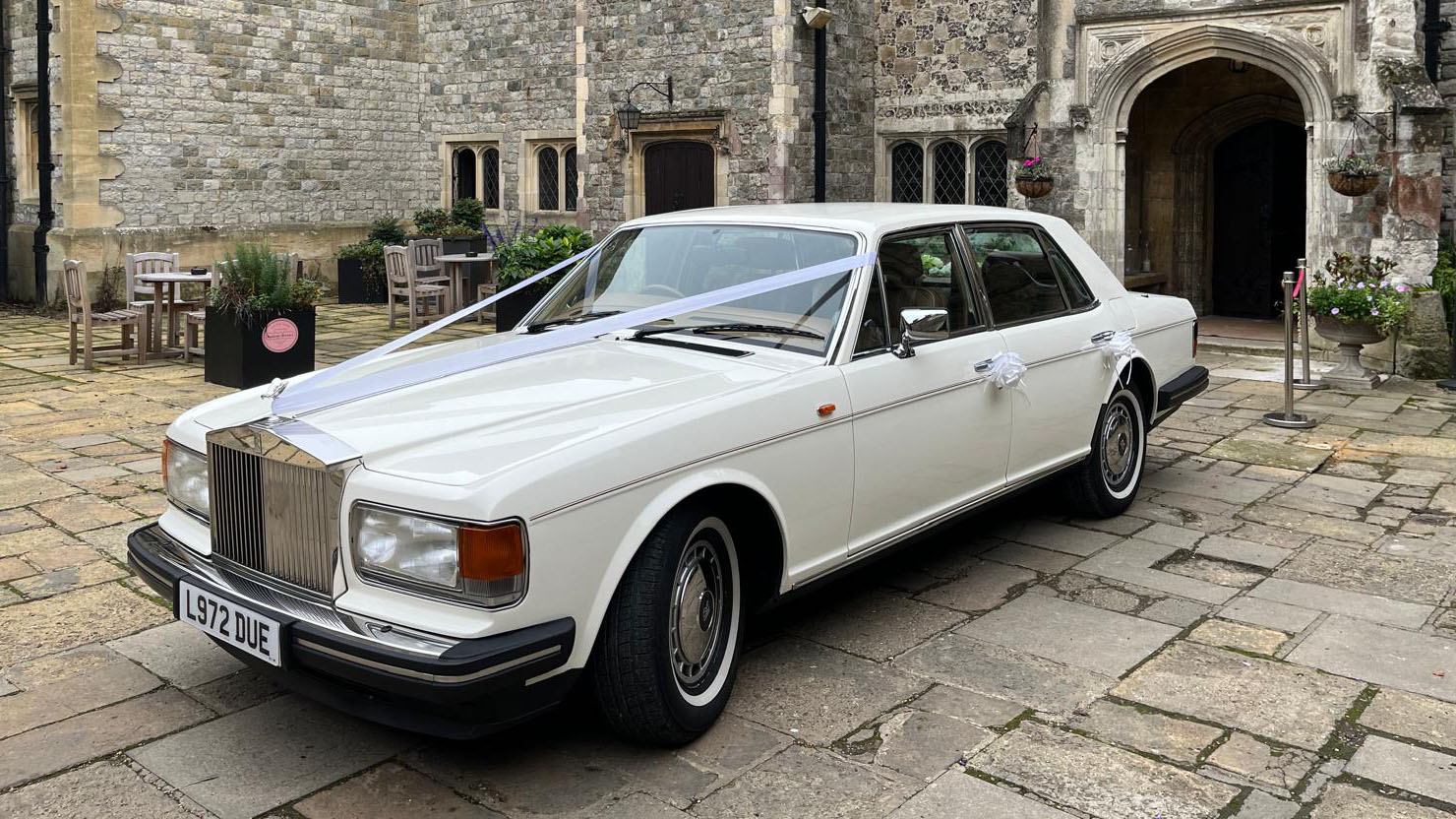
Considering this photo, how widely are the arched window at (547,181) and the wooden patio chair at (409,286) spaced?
472 cm

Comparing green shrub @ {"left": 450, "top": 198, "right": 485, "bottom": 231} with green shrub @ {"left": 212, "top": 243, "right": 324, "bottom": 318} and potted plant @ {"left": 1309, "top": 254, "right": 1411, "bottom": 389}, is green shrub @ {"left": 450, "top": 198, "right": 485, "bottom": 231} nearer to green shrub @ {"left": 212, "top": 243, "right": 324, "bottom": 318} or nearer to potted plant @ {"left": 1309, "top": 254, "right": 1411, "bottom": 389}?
green shrub @ {"left": 212, "top": 243, "right": 324, "bottom": 318}

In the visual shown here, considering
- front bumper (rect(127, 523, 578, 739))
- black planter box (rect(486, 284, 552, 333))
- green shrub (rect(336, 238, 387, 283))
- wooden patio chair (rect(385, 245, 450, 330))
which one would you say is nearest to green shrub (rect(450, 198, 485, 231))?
green shrub (rect(336, 238, 387, 283))

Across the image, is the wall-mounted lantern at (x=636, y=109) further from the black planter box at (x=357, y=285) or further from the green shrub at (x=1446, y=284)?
the green shrub at (x=1446, y=284)

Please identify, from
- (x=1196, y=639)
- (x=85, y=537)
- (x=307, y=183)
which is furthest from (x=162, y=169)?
(x=1196, y=639)

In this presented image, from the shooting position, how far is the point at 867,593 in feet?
16.3

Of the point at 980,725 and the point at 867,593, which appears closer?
the point at 980,725

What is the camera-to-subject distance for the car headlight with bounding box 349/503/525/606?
9.99ft

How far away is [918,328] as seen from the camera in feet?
14.1

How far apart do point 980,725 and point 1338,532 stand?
307 cm

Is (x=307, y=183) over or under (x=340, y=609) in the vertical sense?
over

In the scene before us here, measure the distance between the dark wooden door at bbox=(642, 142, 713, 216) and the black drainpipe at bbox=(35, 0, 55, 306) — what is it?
7632 millimetres

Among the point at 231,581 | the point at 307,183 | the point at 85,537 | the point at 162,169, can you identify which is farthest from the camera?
the point at 307,183

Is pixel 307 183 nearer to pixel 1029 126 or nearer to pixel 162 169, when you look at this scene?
pixel 162 169

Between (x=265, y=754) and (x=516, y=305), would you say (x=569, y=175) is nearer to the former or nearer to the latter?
(x=516, y=305)
